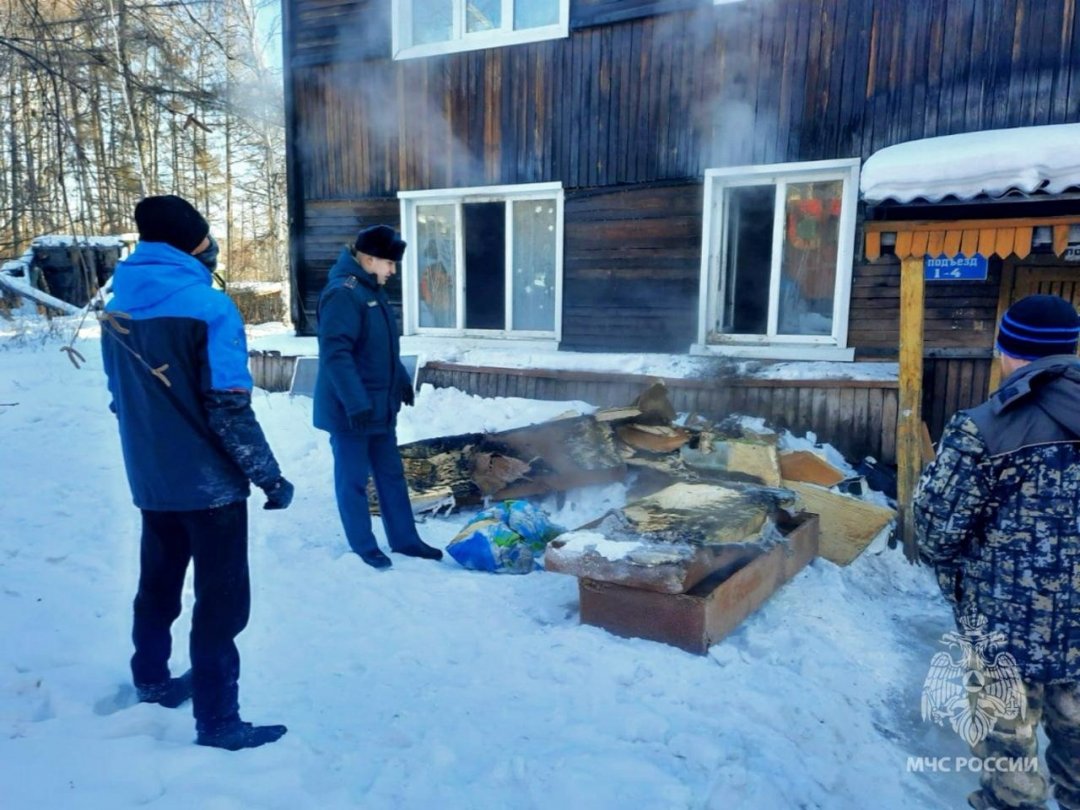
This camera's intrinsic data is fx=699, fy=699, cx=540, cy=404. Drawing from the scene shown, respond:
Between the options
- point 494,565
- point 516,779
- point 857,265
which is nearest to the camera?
point 516,779

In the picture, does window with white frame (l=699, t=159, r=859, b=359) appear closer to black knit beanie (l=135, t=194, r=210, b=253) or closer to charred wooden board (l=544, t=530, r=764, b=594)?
charred wooden board (l=544, t=530, r=764, b=594)

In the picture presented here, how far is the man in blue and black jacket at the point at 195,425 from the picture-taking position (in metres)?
2.16

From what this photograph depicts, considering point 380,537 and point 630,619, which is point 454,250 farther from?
point 630,619

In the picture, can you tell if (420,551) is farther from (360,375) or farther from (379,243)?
(379,243)

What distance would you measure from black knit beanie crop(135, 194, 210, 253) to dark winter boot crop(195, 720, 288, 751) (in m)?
1.58

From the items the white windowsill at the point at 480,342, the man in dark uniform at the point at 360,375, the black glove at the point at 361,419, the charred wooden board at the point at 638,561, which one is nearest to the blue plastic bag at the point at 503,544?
the man in dark uniform at the point at 360,375

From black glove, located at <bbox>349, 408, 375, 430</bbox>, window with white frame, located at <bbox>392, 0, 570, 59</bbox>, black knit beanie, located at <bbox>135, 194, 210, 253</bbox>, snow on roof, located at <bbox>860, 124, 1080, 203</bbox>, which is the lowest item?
black glove, located at <bbox>349, 408, 375, 430</bbox>

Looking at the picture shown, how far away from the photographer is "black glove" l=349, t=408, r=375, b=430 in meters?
3.79

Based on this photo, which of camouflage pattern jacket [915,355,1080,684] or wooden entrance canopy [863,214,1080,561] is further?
wooden entrance canopy [863,214,1080,561]

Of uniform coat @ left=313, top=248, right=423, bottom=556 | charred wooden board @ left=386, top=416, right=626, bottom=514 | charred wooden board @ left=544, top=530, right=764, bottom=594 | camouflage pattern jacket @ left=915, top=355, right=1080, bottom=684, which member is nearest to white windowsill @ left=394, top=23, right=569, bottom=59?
charred wooden board @ left=386, top=416, right=626, bottom=514

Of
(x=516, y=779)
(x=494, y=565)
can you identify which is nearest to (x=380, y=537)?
(x=494, y=565)

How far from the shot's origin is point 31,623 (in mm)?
3092

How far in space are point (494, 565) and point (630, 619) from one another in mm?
1053

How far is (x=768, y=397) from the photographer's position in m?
6.07
